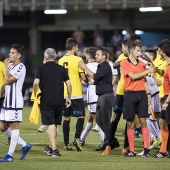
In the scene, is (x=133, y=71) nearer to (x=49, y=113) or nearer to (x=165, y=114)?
(x=165, y=114)

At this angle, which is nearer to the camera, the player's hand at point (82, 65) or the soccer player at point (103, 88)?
the soccer player at point (103, 88)

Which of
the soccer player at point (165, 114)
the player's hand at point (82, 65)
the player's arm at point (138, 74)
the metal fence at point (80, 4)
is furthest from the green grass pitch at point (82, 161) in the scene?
the metal fence at point (80, 4)

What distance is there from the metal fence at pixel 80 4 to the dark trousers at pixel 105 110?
23.0m

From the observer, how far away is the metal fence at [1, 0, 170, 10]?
40.1 metres

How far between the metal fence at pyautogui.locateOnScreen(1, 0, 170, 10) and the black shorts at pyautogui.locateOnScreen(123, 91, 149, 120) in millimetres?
24379

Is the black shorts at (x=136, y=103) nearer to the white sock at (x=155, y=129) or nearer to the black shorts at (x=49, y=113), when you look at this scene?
the black shorts at (x=49, y=113)

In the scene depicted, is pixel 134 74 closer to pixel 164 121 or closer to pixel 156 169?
pixel 164 121

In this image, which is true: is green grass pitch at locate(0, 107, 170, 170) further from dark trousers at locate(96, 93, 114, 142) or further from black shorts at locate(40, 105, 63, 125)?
black shorts at locate(40, 105, 63, 125)

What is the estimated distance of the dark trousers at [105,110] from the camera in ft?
56.4

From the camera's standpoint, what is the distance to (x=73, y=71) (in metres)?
17.6

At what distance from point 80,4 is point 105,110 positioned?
24.3m

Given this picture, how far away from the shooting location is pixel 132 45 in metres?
15.7

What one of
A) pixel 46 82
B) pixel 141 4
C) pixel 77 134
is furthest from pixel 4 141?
pixel 141 4

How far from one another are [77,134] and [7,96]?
284 cm
